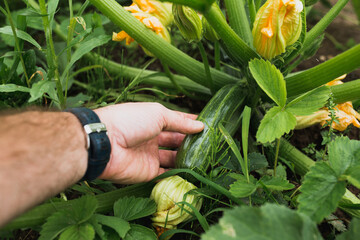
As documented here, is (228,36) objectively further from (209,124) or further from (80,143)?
(80,143)

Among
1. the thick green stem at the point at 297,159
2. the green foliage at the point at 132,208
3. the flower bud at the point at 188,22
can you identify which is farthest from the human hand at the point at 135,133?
the thick green stem at the point at 297,159

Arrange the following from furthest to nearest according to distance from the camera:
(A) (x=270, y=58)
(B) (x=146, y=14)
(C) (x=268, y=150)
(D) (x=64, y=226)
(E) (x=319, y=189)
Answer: (C) (x=268, y=150) → (B) (x=146, y=14) → (A) (x=270, y=58) → (D) (x=64, y=226) → (E) (x=319, y=189)

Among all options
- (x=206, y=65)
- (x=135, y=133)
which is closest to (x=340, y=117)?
(x=206, y=65)

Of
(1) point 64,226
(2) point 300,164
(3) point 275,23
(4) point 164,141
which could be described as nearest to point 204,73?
(4) point 164,141

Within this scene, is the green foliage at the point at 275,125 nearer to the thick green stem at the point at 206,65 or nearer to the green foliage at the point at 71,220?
the thick green stem at the point at 206,65

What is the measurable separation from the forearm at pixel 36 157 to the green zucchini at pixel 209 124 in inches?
17.1

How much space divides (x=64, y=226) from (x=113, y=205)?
242mm

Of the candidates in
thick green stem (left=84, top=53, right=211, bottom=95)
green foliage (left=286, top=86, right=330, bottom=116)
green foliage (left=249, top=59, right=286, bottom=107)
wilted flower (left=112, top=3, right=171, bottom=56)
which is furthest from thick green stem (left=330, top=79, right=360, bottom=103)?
wilted flower (left=112, top=3, right=171, bottom=56)

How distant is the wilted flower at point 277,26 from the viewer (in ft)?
3.93

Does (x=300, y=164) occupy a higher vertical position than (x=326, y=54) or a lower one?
lower

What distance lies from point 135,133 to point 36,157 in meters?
0.41

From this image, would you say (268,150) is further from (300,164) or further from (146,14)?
(146,14)

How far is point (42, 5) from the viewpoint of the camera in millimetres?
1303

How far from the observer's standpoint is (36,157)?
0.91 meters
